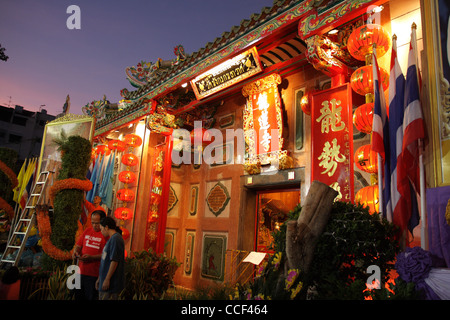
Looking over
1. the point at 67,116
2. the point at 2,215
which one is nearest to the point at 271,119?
the point at 67,116

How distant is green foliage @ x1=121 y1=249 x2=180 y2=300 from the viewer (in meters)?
4.90

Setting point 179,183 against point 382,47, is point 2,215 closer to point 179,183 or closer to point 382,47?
point 179,183

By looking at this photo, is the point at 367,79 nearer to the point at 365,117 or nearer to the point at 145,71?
the point at 365,117

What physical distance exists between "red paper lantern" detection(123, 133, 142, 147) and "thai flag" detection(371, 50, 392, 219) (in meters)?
5.97

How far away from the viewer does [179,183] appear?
8484mm

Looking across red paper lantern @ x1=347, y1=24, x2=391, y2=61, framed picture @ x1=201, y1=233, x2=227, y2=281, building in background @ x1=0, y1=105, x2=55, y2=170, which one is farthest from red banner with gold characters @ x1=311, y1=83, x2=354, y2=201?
building in background @ x1=0, y1=105, x2=55, y2=170

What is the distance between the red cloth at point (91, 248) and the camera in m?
3.93

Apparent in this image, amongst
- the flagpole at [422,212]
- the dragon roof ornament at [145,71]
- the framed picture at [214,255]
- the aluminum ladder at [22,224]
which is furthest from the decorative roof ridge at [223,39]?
the framed picture at [214,255]

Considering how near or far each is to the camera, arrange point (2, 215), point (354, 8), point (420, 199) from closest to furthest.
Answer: point (420, 199), point (354, 8), point (2, 215)

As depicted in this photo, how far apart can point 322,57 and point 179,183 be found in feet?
16.9

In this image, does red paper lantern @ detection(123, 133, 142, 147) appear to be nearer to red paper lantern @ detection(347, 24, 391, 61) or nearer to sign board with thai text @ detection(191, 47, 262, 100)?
sign board with thai text @ detection(191, 47, 262, 100)

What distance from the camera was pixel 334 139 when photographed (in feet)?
15.6

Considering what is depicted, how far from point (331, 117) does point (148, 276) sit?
155 inches

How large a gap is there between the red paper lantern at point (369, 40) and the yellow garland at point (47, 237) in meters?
5.48
